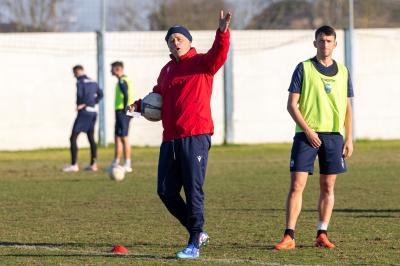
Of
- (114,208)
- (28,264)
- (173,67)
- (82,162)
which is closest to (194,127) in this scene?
(173,67)

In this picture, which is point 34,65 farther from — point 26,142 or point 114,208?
point 114,208

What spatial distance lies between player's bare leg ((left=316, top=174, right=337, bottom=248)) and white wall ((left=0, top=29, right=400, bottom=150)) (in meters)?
20.8

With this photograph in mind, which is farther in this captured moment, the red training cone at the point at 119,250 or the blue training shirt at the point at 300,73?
the blue training shirt at the point at 300,73

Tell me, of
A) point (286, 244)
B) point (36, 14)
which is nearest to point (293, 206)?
point (286, 244)

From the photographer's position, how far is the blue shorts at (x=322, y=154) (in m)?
9.87

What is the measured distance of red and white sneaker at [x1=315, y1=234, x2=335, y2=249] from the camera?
999 centimetres

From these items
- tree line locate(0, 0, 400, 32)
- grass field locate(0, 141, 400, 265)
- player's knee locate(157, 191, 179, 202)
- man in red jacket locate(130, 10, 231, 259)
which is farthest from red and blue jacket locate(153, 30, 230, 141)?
tree line locate(0, 0, 400, 32)

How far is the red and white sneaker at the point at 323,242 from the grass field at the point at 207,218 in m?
0.09

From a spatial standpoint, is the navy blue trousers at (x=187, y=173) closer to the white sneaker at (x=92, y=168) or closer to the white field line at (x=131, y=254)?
the white field line at (x=131, y=254)

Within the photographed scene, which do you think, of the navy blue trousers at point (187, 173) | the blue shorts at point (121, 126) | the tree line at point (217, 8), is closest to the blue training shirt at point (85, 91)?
the blue shorts at point (121, 126)

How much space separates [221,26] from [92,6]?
74.9 ft

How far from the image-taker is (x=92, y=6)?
31.4 m

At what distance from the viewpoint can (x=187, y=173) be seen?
30.8ft

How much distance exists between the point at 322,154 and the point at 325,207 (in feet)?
1.79
